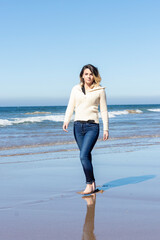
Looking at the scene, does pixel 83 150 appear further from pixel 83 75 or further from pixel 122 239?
pixel 122 239

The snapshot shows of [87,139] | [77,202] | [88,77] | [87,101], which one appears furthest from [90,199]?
[88,77]

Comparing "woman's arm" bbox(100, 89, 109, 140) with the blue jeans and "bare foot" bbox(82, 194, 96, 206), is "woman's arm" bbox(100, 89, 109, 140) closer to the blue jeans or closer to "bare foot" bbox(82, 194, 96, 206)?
the blue jeans

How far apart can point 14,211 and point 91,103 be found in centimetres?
175

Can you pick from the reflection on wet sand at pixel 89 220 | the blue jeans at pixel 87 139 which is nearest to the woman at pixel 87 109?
the blue jeans at pixel 87 139

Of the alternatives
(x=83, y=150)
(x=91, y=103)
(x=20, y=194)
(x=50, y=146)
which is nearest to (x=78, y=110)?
(x=91, y=103)

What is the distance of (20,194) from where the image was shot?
4.72 meters

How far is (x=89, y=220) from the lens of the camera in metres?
3.54

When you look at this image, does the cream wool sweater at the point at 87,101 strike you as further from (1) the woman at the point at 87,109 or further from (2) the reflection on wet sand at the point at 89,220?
(2) the reflection on wet sand at the point at 89,220

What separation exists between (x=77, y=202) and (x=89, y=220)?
2.45 ft

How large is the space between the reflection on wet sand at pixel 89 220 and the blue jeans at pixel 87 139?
41 cm

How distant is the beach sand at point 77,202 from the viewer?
3193 millimetres

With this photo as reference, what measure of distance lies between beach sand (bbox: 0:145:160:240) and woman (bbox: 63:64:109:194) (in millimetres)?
547

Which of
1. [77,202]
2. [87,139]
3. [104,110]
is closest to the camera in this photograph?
[77,202]

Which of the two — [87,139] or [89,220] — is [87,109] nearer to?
[87,139]
